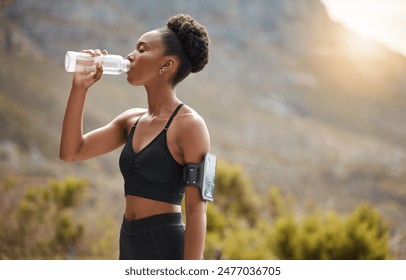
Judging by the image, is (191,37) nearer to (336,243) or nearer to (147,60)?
(147,60)

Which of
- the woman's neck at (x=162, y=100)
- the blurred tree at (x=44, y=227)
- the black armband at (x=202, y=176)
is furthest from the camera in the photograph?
the blurred tree at (x=44, y=227)

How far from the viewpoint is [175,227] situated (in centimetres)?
108

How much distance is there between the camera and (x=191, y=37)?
111 cm

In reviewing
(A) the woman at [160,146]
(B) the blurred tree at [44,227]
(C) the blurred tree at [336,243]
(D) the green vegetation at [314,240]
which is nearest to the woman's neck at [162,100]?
(A) the woman at [160,146]

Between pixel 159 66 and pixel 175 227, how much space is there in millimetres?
272

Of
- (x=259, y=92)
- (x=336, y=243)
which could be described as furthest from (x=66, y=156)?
(x=259, y=92)

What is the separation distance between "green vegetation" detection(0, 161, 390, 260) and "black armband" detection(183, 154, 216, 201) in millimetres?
2005

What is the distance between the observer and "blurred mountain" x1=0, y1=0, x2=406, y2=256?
2225 centimetres

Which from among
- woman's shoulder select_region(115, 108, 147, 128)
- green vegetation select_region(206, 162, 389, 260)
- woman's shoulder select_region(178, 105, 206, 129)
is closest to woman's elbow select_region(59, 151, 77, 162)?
woman's shoulder select_region(115, 108, 147, 128)

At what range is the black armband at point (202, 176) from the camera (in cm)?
102

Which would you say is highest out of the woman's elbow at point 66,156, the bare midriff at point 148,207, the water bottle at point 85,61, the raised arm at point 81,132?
the water bottle at point 85,61

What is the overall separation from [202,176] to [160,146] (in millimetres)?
92

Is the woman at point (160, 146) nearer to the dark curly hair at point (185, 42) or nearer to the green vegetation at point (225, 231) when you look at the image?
the dark curly hair at point (185, 42)
